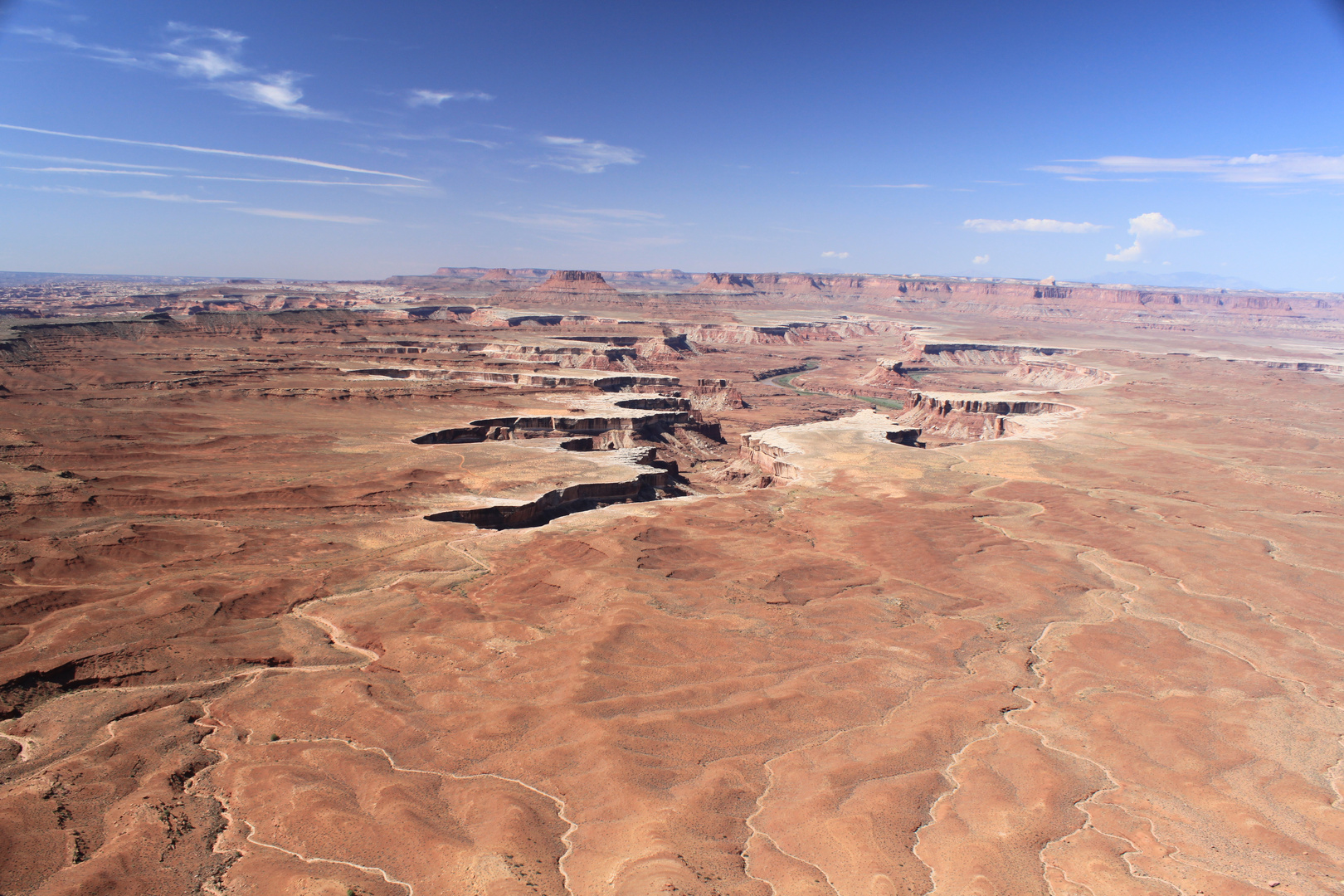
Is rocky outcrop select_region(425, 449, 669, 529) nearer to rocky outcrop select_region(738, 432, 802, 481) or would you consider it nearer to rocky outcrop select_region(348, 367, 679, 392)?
rocky outcrop select_region(738, 432, 802, 481)

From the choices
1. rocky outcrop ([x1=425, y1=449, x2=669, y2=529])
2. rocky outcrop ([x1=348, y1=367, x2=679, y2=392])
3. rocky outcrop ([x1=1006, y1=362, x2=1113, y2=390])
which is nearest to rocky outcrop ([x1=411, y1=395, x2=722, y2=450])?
rocky outcrop ([x1=425, y1=449, x2=669, y2=529])

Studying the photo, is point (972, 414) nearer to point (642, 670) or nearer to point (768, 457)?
point (768, 457)

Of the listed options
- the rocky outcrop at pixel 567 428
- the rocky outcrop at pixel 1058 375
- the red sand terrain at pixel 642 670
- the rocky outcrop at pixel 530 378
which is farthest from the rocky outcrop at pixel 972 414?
the rocky outcrop at pixel 1058 375

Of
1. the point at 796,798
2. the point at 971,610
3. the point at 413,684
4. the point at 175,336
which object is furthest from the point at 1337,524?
the point at 175,336

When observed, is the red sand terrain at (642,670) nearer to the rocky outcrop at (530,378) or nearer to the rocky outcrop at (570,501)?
the rocky outcrop at (570,501)

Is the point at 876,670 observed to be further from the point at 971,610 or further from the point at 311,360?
the point at 311,360

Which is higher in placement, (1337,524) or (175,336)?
(175,336)

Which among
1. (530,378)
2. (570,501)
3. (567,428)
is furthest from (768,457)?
(530,378)

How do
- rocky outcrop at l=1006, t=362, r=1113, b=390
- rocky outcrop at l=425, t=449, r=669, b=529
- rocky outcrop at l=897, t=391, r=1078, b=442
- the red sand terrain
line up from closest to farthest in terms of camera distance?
the red sand terrain
rocky outcrop at l=425, t=449, r=669, b=529
rocky outcrop at l=897, t=391, r=1078, b=442
rocky outcrop at l=1006, t=362, r=1113, b=390
